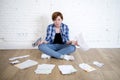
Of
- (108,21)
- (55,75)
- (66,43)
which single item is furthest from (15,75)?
(108,21)

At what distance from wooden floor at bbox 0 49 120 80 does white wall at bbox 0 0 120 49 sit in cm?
26

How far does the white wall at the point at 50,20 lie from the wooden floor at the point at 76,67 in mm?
261

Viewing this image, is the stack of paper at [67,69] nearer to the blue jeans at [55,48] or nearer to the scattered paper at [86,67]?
the scattered paper at [86,67]

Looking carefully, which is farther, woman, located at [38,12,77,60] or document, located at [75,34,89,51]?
woman, located at [38,12,77,60]

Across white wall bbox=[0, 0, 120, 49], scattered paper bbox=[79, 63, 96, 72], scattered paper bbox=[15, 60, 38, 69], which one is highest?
white wall bbox=[0, 0, 120, 49]

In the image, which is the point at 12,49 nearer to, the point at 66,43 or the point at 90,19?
the point at 66,43

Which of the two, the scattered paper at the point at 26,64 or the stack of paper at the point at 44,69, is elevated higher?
the scattered paper at the point at 26,64

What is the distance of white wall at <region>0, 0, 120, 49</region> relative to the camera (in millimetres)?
3148

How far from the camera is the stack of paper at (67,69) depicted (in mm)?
2322

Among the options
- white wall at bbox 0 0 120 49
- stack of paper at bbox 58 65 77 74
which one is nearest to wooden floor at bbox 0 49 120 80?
stack of paper at bbox 58 65 77 74

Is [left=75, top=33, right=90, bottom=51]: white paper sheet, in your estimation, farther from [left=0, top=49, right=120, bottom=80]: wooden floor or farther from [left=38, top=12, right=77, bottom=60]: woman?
[left=0, top=49, right=120, bottom=80]: wooden floor

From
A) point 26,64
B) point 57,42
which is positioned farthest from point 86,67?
point 26,64

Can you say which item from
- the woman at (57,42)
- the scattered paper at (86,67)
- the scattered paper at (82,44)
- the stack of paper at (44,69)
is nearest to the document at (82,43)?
the scattered paper at (82,44)

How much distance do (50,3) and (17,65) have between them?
1.34m
